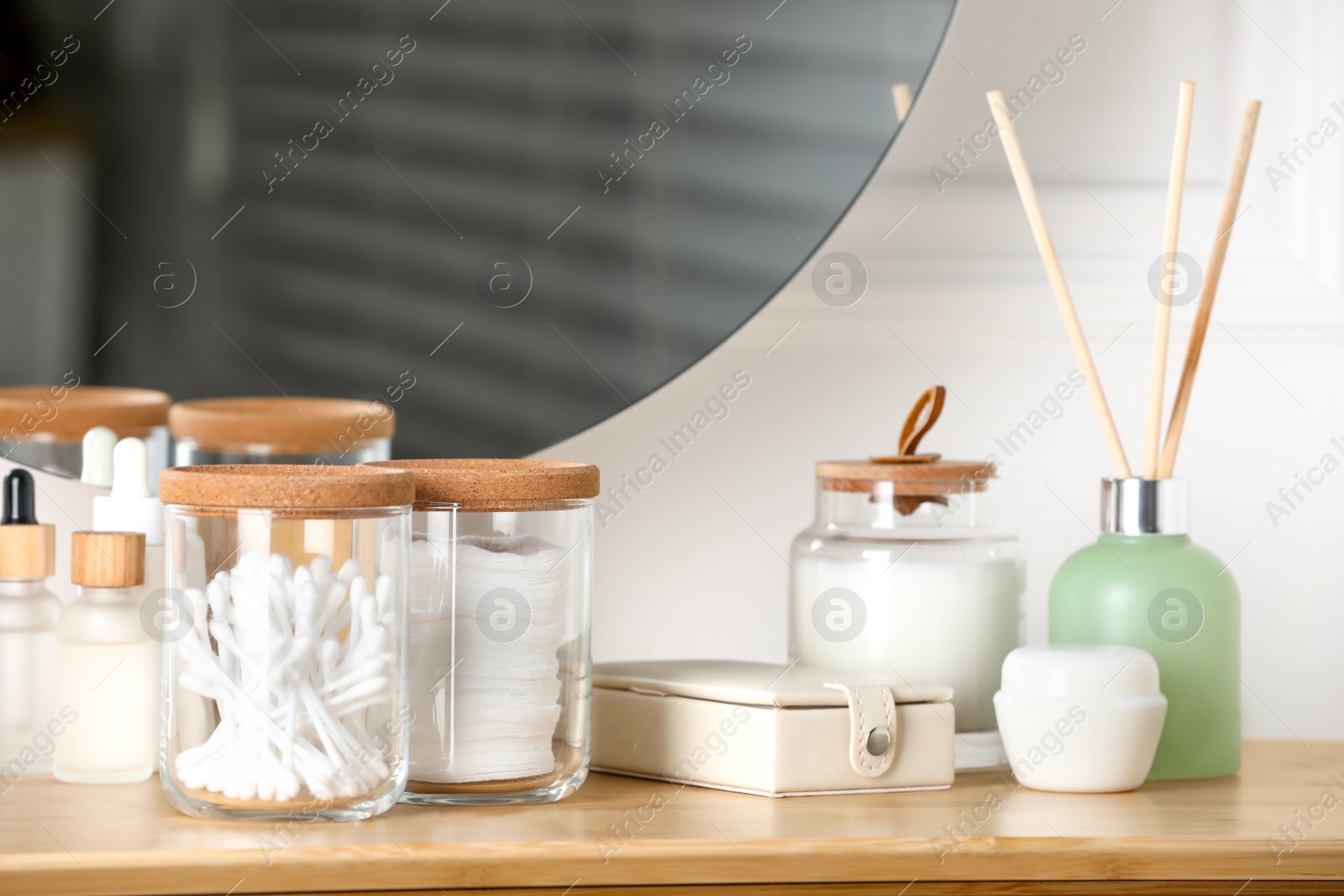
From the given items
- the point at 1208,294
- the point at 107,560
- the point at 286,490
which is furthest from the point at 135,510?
the point at 1208,294

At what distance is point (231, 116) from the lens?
32.0 inches

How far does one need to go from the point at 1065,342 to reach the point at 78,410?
0.70m

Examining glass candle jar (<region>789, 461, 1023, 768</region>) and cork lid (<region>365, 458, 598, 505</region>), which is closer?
cork lid (<region>365, 458, 598, 505</region>)

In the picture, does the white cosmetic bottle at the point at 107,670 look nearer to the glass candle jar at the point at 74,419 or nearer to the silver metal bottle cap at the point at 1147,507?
the glass candle jar at the point at 74,419

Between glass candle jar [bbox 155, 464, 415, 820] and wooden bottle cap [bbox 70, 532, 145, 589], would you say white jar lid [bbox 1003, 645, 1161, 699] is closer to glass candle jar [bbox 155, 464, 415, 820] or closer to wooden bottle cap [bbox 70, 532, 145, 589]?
glass candle jar [bbox 155, 464, 415, 820]

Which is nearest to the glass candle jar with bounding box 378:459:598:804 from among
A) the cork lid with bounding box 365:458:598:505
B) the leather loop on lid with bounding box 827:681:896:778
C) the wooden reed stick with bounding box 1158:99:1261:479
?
the cork lid with bounding box 365:458:598:505

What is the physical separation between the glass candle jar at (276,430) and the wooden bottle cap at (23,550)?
0.12m

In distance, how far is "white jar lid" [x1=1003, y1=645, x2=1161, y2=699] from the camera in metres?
0.65

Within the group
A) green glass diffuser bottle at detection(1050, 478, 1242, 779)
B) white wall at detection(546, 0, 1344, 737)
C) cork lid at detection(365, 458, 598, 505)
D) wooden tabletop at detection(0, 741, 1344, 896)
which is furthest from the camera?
white wall at detection(546, 0, 1344, 737)

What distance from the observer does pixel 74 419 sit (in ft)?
2.63

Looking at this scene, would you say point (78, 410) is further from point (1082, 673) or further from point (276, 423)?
point (1082, 673)

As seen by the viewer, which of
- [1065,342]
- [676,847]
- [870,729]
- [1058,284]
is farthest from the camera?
[1065,342]

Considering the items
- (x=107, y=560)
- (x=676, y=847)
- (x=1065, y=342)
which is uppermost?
(x=1065, y=342)

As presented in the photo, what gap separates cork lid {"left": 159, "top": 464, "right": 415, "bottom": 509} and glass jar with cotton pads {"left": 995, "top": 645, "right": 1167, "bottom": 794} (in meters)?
0.34
